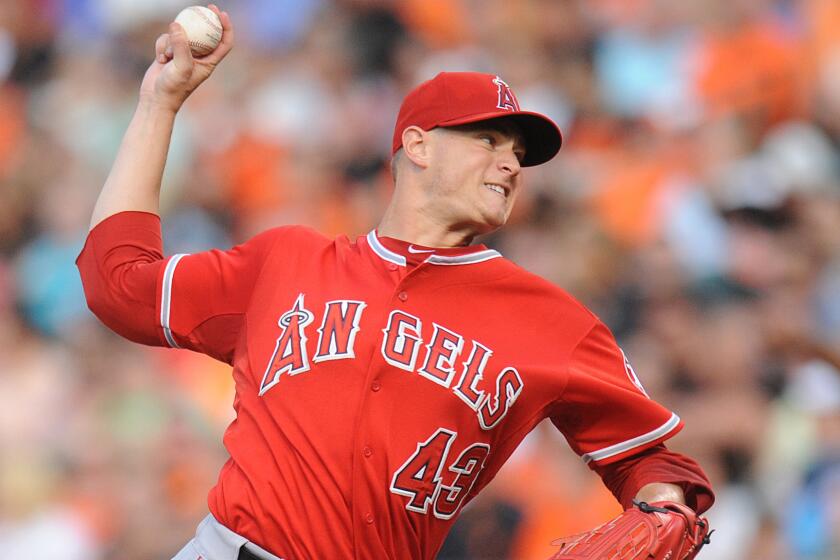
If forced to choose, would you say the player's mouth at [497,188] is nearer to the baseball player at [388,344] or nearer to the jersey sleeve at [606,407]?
the baseball player at [388,344]

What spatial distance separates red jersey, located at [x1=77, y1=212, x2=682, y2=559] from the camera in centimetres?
257

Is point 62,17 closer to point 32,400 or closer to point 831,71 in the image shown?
point 32,400

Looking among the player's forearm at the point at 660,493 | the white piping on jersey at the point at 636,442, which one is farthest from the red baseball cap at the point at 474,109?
the player's forearm at the point at 660,493

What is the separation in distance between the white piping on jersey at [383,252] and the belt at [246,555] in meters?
0.73

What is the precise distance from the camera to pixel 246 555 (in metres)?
2.56

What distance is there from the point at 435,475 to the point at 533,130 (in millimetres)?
904

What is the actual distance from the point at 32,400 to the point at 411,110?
3895 mm

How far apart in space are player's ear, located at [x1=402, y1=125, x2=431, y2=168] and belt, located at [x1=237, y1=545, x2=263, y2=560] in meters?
1.01

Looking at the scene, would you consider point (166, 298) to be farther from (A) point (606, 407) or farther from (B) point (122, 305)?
(A) point (606, 407)

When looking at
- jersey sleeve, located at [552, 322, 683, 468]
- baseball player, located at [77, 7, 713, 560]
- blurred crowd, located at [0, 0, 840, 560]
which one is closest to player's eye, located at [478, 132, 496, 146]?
baseball player, located at [77, 7, 713, 560]

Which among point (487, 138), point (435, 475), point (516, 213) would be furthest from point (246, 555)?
point (516, 213)

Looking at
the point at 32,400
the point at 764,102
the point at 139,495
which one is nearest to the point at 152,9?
the point at 32,400

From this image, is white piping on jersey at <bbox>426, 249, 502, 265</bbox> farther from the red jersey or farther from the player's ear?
the player's ear

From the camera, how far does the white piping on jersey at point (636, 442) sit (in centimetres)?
274
